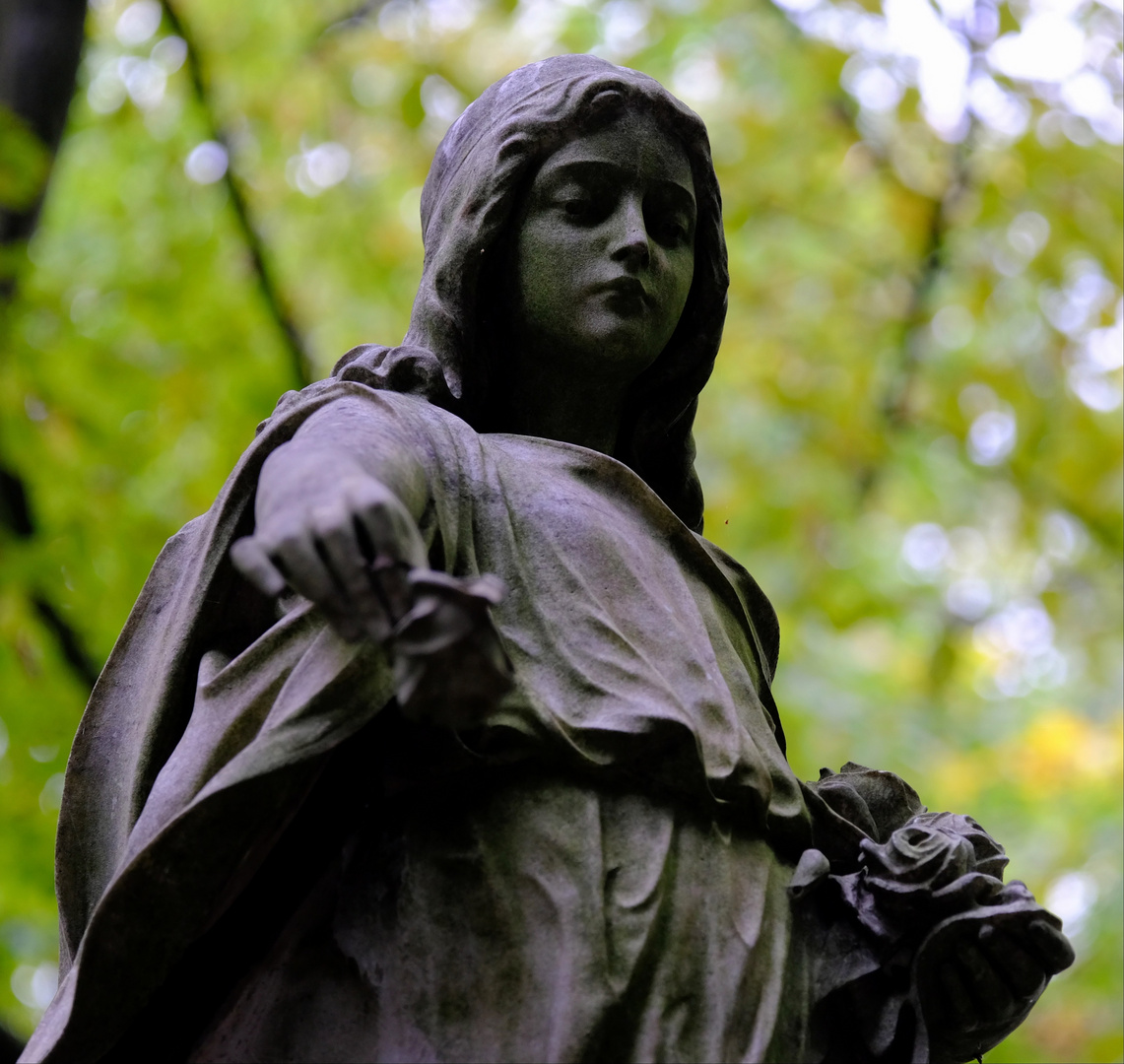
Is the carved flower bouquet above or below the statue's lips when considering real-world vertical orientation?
below

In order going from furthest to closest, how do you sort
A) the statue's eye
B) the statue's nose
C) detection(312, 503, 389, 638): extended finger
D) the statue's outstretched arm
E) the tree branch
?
the tree branch < the statue's eye < the statue's nose < detection(312, 503, 389, 638): extended finger < the statue's outstretched arm

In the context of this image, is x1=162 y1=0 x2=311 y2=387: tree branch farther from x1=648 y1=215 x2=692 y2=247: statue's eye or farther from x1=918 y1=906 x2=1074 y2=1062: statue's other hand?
x1=918 y1=906 x2=1074 y2=1062: statue's other hand

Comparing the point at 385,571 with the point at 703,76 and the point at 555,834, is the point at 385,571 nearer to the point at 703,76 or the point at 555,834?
the point at 555,834

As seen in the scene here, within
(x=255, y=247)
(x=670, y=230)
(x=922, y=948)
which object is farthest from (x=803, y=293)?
(x=922, y=948)

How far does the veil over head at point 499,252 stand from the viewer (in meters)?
3.03

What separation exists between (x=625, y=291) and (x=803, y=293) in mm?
5880

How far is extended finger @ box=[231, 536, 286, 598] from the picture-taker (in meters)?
1.99

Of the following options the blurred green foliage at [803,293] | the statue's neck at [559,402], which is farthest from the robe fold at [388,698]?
the blurred green foliage at [803,293]

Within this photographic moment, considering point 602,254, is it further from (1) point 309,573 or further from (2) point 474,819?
(1) point 309,573

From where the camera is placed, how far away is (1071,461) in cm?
743

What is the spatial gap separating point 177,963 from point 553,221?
1338mm

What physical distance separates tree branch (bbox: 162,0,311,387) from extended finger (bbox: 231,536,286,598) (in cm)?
432

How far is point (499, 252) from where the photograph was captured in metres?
3.09

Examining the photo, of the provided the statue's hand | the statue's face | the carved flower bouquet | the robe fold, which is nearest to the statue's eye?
the statue's face
